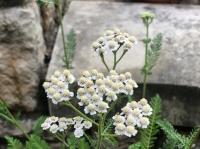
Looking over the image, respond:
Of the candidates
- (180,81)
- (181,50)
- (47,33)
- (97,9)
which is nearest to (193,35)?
(181,50)

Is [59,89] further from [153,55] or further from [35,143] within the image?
[153,55]

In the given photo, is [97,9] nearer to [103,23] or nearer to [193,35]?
[103,23]

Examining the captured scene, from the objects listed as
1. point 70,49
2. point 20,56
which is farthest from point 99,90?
point 20,56

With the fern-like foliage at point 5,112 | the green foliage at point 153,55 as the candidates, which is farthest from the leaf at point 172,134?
the fern-like foliage at point 5,112

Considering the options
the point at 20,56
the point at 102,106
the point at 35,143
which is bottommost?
the point at 35,143

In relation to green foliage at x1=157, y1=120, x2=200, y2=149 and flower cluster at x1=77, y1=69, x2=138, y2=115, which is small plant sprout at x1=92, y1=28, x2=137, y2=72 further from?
green foliage at x1=157, y1=120, x2=200, y2=149

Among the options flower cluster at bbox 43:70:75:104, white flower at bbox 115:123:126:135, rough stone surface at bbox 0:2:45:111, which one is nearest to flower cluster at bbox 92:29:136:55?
flower cluster at bbox 43:70:75:104
